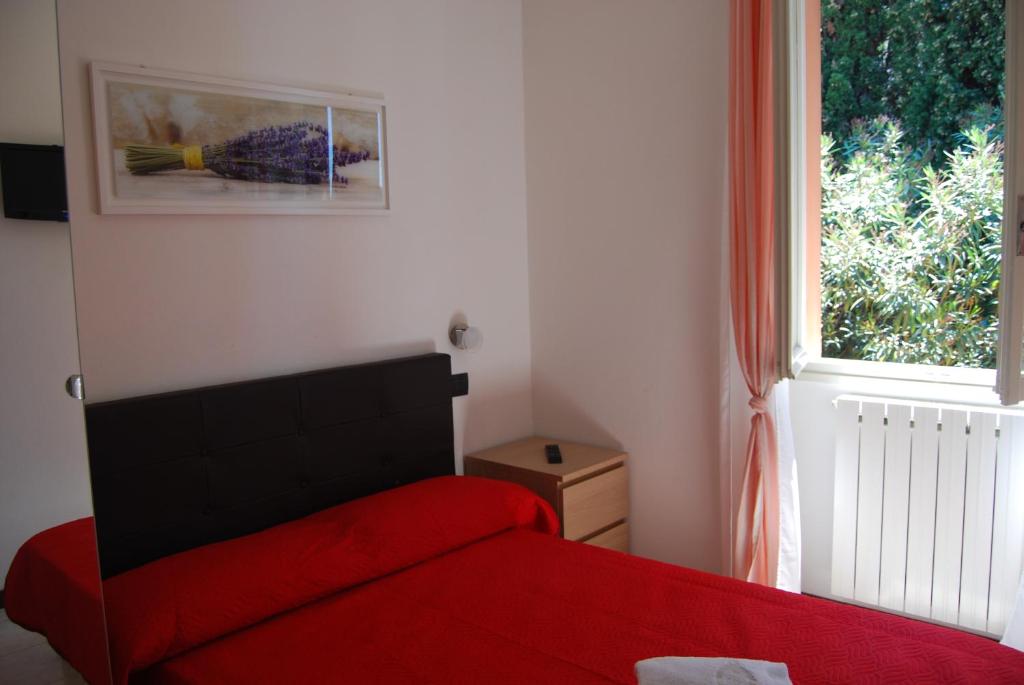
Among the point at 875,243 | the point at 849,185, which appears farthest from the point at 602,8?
the point at 875,243

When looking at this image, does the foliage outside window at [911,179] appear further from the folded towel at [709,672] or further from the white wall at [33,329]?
the white wall at [33,329]

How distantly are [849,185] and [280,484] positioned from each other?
221 centimetres

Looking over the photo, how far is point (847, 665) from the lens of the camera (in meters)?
1.85

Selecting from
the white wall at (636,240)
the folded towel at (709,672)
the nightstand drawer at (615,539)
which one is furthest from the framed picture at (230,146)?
the folded towel at (709,672)

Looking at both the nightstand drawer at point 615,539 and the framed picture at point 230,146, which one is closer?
the framed picture at point 230,146

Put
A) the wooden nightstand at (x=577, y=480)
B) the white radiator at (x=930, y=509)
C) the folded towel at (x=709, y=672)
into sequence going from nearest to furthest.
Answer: the folded towel at (x=709, y=672), the white radiator at (x=930, y=509), the wooden nightstand at (x=577, y=480)

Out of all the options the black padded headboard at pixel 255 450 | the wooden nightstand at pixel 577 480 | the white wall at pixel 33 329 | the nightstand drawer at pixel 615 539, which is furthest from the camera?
the nightstand drawer at pixel 615 539

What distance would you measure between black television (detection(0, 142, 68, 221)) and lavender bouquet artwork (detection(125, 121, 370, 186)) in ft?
3.36

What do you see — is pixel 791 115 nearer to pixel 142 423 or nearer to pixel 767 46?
pixel 767 46

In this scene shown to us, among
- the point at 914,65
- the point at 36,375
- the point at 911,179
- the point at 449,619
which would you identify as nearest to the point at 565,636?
the point at 449,619

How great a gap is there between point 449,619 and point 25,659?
102 centimetres

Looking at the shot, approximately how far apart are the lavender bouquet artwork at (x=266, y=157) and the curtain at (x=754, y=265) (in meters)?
1.35

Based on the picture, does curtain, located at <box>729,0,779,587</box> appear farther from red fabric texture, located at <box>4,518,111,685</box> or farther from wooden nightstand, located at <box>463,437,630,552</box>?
red fabric texture, located at <box>4,518,111,685</box>

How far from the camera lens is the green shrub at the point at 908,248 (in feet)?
8.68
